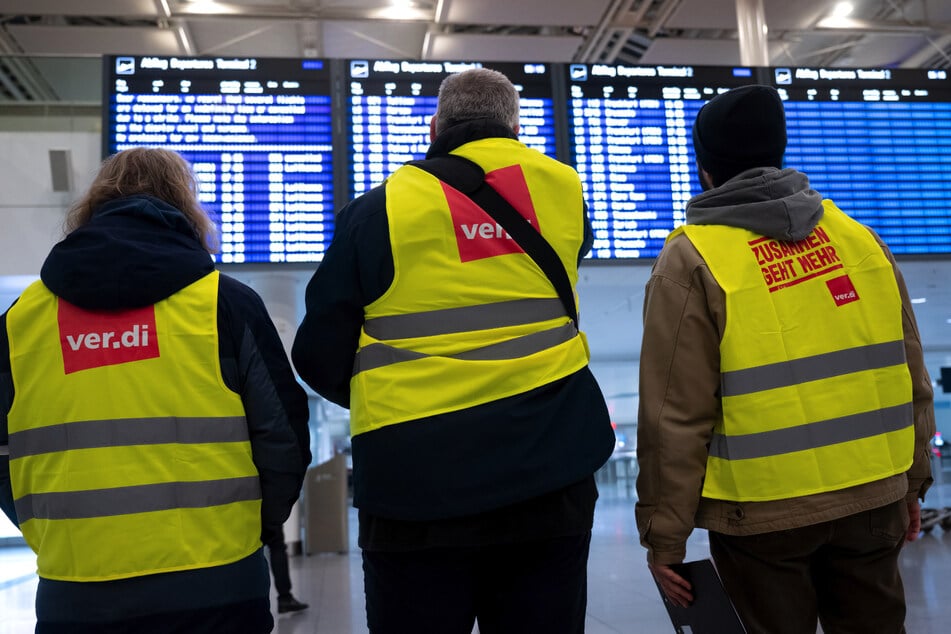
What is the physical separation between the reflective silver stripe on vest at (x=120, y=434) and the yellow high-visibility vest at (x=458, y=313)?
31 cm

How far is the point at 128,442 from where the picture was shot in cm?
172

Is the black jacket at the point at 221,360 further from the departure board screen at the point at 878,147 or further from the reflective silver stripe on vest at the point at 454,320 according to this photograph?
the departure board screen at the point at 878,147

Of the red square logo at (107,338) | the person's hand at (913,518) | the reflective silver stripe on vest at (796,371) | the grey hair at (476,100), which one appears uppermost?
the grey hair at (476,100)

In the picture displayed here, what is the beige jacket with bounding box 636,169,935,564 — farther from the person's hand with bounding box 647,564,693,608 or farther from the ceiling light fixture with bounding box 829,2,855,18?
the ceiling light fixture with bounding box 829,2,855,18

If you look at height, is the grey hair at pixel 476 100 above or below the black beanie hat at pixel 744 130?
above

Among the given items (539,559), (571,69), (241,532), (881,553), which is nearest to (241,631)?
(241,532)

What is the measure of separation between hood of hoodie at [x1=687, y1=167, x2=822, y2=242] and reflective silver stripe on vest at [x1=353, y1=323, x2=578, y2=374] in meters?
0.48

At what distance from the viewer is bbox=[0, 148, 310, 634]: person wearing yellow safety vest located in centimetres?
167

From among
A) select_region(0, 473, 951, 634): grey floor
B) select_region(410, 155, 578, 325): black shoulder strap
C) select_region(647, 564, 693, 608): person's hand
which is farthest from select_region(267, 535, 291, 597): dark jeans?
select_region(410, 155, 578, 325): black shoulder strap

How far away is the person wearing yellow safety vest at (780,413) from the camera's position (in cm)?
169

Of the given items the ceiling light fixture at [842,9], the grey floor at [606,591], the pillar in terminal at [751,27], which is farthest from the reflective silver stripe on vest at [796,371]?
the ceiling light fixture at [842,9]

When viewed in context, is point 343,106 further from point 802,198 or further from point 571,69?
point 802,198

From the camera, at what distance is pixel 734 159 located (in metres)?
1.95

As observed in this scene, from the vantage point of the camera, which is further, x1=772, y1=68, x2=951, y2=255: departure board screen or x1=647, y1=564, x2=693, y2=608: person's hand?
x1=772, y1=68, x2=951, y2=255: departure board screen
